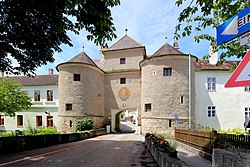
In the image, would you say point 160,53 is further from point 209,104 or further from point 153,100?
point 209,104

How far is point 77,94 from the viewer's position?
22.2 metres

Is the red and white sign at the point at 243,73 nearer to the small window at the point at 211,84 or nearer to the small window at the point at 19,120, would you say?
the small window at the point at 211,84

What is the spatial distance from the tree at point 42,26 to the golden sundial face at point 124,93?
53.9 feet

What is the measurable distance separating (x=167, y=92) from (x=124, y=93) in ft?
23.1

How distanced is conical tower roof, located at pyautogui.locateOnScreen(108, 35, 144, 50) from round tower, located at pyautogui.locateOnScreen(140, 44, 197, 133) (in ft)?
20.4

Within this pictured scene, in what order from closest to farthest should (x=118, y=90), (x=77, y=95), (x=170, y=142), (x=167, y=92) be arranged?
(x=170, y=142)
(x=167, y=92)
(x=77, y=95)
(x=118, y=90)

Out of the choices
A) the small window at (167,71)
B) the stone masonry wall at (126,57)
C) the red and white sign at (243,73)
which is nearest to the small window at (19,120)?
the stone masonry wall at (126,57)

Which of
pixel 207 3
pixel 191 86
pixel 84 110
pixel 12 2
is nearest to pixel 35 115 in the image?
pixel 84 110

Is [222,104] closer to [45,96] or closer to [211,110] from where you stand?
[211,110]

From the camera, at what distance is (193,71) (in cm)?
2039

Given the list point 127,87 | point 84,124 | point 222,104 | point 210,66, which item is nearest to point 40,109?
point 84,124

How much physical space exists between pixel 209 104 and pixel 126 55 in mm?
12881

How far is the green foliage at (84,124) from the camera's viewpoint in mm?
20625

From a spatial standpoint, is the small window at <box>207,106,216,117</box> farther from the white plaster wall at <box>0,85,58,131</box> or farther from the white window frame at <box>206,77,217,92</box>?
the white plaster wall at <box>0,85,58,131</box>
